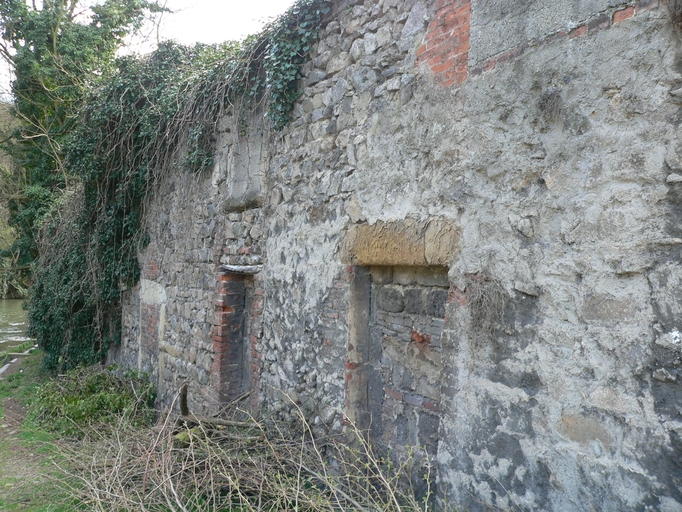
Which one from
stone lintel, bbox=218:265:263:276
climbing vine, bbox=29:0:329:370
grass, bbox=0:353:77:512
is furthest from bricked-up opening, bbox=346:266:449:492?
grass, bbox=0:353:77:512

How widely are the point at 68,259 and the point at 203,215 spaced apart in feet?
15.2

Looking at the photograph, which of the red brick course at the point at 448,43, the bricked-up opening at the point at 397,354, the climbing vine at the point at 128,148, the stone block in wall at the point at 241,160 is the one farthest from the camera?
the stone block in wall at the point at 241,160

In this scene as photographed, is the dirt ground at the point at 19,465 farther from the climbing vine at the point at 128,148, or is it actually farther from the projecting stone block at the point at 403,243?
the projecting stone block at the point at 403,243

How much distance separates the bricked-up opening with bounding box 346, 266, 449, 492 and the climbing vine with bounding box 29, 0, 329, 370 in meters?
1.89

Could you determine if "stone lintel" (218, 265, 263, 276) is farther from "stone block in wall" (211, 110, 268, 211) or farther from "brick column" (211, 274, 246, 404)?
"stone block in wall" (211, 110, 268, 211)

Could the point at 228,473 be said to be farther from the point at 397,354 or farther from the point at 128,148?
the point at 128,148

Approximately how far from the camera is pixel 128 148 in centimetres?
748

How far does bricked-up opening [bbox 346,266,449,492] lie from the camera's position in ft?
11.1

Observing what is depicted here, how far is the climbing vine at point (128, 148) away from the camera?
4590 millimetres

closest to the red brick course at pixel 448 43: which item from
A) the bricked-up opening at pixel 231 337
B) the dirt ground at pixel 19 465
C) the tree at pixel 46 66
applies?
the bricked-up opening at pixel 231 337

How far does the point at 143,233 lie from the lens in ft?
24.6

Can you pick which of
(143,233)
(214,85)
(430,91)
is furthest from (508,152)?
(143,233)

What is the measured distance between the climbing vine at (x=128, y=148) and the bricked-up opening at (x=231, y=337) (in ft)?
4.68

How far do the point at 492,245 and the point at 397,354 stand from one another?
1.21 m
